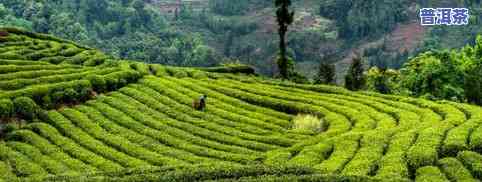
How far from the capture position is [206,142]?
45.7 meters

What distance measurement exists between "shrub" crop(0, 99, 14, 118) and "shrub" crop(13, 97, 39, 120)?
Answer: 0.50 metres

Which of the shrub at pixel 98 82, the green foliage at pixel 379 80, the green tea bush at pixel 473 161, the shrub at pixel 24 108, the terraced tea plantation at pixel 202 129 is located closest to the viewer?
the green tea bush at pixel 473 161

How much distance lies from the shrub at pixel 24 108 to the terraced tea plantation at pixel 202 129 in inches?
3.1

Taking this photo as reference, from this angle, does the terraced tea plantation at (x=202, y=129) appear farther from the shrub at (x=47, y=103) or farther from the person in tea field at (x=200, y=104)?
the person in tea field at (x=200, y=104)

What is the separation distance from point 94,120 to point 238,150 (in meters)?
11.2

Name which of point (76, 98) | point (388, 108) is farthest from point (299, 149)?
point (76, 98)

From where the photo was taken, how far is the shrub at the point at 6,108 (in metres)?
47.9

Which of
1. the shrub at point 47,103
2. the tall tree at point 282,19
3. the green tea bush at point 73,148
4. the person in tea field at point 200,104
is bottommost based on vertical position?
the green tea bush at point 73,148

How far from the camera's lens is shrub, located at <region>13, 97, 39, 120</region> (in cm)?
4925

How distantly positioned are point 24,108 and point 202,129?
1191 centimetres

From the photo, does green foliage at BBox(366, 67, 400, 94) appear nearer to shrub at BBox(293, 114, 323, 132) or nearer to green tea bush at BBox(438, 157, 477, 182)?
shrub at BBox(293, 114, 323, 132)

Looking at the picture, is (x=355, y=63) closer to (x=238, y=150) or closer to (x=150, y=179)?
(x=238, y=150)

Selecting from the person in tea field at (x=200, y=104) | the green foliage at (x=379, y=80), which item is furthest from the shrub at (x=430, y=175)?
the green foliage at (x=379, y=80)

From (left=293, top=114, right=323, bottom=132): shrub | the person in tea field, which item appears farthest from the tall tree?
(left=293, top=114, right=323, bottom=132): shrub
